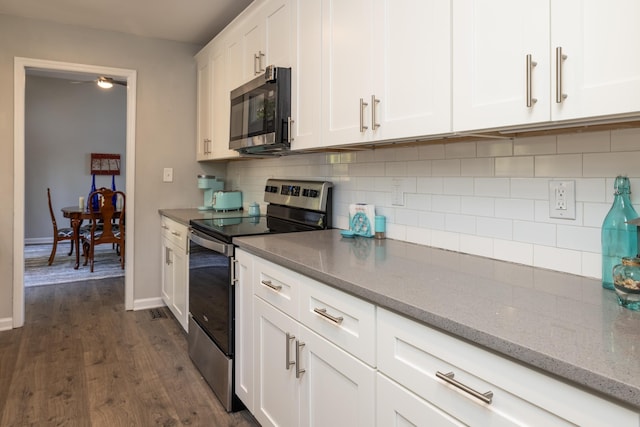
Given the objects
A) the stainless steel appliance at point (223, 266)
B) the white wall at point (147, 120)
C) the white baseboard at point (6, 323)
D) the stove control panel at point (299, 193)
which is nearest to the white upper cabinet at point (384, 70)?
the stove control panel at point (299, 193)

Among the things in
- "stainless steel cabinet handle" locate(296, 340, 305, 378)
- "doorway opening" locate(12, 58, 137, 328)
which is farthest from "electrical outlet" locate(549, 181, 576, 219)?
"doorway opening" locate(12, 58, 137, 328)

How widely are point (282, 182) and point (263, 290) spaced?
1.12 meters

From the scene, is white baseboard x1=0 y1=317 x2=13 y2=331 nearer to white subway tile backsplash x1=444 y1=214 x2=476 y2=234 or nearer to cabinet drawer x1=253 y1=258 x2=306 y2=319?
cabinet drawer x1=253 y1=258 x2=306 y2=319

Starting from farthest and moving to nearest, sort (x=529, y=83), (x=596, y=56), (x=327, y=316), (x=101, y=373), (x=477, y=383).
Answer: (x=101, y=373) < (x=327, y=316) < (x=529, y=83) < (x=596, y=56) < (x=477, y=383)

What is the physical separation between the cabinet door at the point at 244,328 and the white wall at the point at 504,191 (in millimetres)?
682

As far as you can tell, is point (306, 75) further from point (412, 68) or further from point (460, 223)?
point (460, 223)

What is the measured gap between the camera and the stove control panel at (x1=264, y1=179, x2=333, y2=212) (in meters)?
2.28

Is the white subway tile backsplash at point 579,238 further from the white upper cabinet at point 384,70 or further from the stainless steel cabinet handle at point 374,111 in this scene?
the stainless steel cabinet handle at point 374,111

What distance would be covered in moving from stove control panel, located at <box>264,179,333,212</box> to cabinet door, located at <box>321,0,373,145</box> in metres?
0.46

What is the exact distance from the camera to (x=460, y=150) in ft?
5.29

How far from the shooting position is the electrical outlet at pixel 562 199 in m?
1.24

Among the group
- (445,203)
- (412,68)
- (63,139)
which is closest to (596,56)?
(412,68)

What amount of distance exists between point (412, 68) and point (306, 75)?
0.72 meters

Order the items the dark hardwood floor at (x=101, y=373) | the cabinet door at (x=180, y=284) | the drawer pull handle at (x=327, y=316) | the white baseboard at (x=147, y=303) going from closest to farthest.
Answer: the drawer pull handle at (x=327, y=316)
the dark hardwood floor at (x=101, y=373)
the cabinet door at (x=180, y=284)
the white baseboard at (x=147, y=303)
